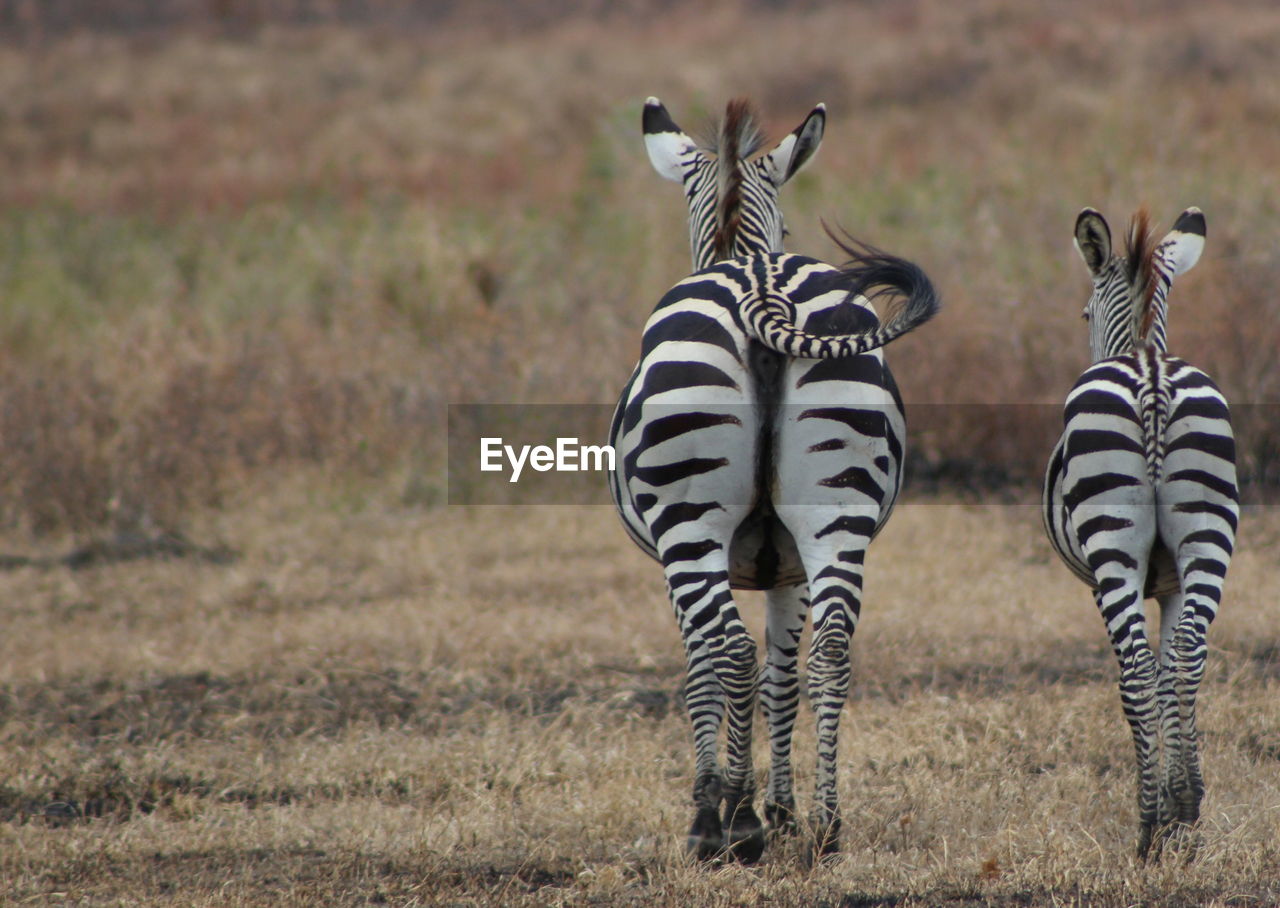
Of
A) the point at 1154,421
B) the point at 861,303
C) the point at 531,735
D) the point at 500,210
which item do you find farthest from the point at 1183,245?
the point at 500,210

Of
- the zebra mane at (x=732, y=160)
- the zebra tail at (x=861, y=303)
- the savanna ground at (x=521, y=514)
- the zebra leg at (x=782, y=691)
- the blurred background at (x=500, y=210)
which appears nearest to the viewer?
the zebra tail at (x=861, y=303)

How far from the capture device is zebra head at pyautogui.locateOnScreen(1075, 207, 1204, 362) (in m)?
4.68

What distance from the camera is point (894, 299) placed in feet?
14.7

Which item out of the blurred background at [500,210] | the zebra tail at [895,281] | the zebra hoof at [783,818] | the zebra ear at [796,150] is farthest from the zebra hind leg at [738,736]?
the blurred background at [500,210]

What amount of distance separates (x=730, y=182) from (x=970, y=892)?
248 centimetres

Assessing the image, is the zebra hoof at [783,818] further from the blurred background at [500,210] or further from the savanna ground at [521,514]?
the blurred background at [500,210]

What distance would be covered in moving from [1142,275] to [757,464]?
5.20 feet

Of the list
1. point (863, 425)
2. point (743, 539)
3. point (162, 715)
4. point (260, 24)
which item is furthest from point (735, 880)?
point (260, 24)

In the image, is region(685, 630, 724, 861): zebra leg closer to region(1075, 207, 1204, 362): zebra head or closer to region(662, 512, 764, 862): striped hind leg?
region(662, 512, 764, 862): striped hind leg

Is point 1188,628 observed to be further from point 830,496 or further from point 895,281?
point 895,281

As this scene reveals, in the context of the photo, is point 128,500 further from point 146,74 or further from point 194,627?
point 146,74

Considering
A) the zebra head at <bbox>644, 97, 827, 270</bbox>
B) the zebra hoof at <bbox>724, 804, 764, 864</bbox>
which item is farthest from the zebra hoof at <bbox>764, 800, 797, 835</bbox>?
the zebra head at <bbox>644, 97, 827, 270</bbox>

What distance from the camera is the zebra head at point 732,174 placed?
4918 millimetres

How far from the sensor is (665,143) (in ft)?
18.2
